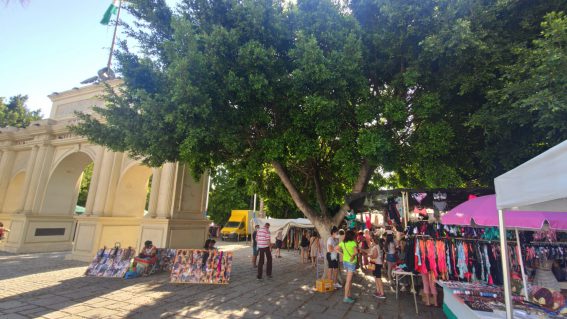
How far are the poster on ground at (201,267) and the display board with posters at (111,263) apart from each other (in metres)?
2.05

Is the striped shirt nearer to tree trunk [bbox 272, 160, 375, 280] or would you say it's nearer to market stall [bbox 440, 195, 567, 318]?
tree trunk [bbox 272, 160, 375, 280]

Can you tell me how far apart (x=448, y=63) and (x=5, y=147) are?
80.3 feet

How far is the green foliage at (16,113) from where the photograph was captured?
24594 millimetres

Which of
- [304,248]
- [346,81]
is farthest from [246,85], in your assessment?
[304,248]

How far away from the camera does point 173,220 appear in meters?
11.9

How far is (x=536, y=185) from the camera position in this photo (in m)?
2.92

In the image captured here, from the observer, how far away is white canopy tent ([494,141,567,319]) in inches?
102

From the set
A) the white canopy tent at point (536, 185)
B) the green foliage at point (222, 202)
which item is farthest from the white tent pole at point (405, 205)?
the green foliage at point (222, 202)

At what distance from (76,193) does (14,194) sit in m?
4.93

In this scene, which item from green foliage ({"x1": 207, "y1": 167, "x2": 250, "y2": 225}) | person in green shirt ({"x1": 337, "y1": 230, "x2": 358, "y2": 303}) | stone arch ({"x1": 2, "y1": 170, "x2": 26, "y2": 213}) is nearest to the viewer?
person in green shirt ({"x1": 337, "y1": 230, "x2": 358, "y2": 303})

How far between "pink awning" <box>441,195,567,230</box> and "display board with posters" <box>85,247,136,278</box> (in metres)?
10.3

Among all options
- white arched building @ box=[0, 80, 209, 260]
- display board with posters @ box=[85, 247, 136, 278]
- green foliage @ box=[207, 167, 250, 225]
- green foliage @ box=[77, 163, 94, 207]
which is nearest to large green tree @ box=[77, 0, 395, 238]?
display board with posters @ box=[85, 247, 136, 278]

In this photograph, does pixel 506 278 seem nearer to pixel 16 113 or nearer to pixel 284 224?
pixel 284 224

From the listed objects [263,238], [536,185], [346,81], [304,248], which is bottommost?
[304,248]
